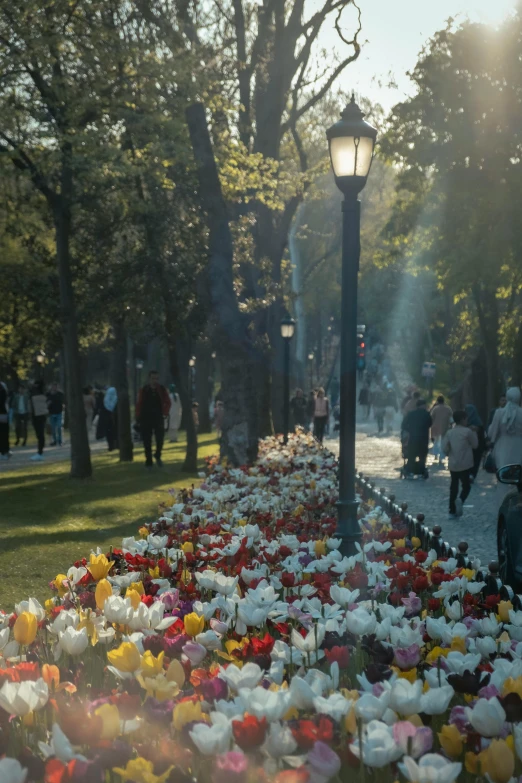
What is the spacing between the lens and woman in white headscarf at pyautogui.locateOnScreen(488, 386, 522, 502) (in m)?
15.3

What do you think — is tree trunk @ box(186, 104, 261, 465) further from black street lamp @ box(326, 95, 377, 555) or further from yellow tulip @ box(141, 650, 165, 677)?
yellow tulip @ box(141, 650, 165, 677)

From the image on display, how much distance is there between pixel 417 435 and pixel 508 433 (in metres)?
8.19

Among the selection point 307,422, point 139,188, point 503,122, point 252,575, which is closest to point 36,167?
point 139,188

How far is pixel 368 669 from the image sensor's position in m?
3.65

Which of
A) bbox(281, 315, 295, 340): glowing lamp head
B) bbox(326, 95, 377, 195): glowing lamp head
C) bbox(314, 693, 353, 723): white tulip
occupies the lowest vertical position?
bbox(314, 693, 353, 723): white tulip

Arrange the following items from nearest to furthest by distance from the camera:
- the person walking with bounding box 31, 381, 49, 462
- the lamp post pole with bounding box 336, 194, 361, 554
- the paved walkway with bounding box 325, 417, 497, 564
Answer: the lamp post pole with bounding box 336, 194, 361, 554, the paved walkway with bounding box 325, 417, 497, 564, the person walking with bounding box 31, 381, 49, 462

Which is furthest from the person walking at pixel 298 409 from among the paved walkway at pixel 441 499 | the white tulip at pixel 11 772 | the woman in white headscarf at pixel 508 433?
the white tulip at pixel 11 772

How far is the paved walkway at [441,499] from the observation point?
14.3m

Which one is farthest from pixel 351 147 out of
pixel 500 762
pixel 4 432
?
pixel 4 432

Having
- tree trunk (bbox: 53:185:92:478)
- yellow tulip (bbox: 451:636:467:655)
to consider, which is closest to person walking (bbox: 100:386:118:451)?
tree trunk (bbox: 53:185:92:478)

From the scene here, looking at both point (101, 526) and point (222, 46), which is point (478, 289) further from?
point (101, 526)

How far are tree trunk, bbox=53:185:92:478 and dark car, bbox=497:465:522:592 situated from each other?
38.2ft

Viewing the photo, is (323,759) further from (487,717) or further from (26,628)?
(26,628)

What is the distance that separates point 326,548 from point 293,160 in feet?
87.0
